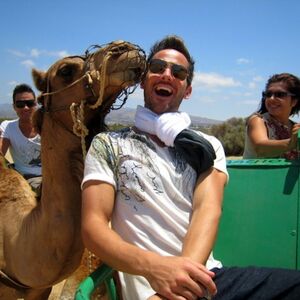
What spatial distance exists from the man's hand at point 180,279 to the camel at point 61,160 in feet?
3.58

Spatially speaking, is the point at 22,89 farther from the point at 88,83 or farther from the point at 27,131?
the point at 88,83

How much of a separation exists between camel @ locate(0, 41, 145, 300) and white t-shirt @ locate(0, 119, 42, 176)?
2044 mm

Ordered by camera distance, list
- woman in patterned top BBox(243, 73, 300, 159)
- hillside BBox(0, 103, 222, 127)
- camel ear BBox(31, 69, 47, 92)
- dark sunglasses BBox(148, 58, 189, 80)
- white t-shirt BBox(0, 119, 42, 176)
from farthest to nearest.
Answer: white t-shirt BBox(0, 119, 42, 176)
woman in patterned top BBox(243, 73, 300, 159)
hillside BBox(0, 103, 222, 127)
camel ear BBox(31, 69, 47, 92)
dark sunglasses BBox(148, 58, 189, 80)

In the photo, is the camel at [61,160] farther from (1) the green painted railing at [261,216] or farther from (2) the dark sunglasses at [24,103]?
(2) the dark sunglasses at [24,103]

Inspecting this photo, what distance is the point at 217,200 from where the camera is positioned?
212cm

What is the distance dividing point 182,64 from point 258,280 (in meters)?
1.33

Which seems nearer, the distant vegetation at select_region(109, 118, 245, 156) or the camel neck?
the camel neck

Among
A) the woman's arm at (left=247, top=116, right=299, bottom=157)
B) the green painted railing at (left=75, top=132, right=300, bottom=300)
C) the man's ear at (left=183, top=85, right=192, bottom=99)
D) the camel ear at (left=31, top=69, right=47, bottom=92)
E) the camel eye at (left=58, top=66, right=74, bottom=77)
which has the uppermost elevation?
the camel eye at (left=58, top=66, right=74, bottom=77)

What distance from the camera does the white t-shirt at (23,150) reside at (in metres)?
5.09

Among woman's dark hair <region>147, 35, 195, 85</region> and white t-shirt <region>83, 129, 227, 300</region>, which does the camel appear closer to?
woman's dark hair <region>147, 35, 195, 85</region>

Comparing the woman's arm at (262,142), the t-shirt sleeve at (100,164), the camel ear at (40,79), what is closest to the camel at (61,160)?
the camel ear at (40,79)

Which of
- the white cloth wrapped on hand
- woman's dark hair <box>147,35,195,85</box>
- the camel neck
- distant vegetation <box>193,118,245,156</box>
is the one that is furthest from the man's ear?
distant vegetation <box>193,118,245,156</box>

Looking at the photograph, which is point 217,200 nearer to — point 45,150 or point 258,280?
point 258,280

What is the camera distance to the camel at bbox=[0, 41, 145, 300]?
2584mm
